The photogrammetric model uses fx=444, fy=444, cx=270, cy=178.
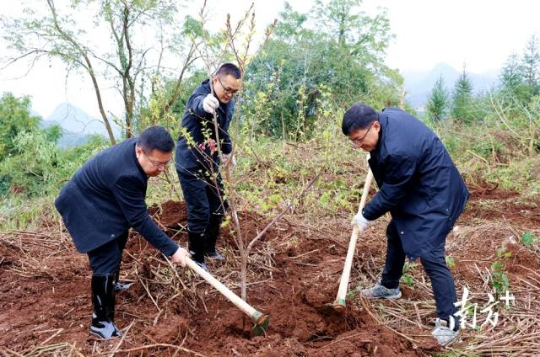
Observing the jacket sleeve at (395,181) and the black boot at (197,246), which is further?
the black boot at (197,246)

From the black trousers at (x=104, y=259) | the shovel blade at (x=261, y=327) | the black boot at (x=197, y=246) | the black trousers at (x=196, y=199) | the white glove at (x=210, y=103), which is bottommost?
the shovel blade at (x=261, y=327)

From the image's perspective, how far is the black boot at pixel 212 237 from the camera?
411 cm

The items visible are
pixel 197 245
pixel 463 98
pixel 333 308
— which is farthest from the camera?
pixel 463 98

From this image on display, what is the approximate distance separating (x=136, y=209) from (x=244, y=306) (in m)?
0.93

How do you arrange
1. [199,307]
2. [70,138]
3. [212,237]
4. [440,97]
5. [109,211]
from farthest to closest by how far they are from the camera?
[70,138] < [440,97] < [212,237] < [199,307] < [109,211]

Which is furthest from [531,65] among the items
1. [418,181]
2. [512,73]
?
[418,181]

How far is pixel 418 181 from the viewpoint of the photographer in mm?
2994

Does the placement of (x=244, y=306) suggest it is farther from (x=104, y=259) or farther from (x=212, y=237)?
(x=212, y=237)

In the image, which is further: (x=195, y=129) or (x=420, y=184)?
(x=195, y=129)

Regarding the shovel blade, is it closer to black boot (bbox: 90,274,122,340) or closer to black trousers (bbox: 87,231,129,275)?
black boot (bbox: 90,274,122,340)

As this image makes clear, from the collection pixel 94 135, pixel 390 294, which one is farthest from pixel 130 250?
pixel 94 135

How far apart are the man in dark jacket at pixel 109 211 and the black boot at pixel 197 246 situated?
860mm

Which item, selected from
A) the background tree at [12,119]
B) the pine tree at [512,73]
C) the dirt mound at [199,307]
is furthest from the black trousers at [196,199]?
the background tree at [12,119]

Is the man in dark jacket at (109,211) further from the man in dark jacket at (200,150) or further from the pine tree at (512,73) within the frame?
the pine tree at (512,73)
